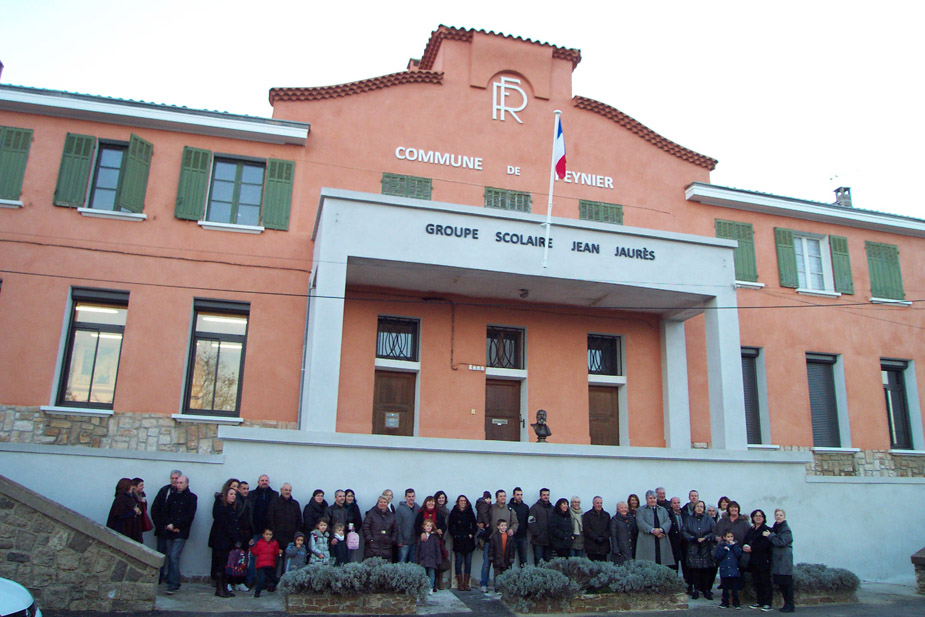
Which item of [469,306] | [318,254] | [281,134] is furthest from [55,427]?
[469,306]

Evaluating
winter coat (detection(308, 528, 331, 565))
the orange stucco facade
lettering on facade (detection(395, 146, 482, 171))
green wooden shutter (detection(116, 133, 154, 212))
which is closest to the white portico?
the orange stucco facade

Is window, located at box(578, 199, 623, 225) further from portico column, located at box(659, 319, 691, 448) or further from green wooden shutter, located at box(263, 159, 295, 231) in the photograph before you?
green wooden shutter, located at box(263, 159, 295, 231)

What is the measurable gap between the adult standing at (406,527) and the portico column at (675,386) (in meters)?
6.63

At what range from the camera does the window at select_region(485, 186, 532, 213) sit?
14820 millimetres

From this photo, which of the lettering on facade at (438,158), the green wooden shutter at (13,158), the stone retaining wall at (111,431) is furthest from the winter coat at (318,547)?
the green wooden shutter at (13,158)

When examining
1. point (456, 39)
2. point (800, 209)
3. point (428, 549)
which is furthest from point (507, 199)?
point (428, 549)

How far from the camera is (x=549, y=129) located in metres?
15.6

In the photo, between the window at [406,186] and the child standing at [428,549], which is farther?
the window at [406,186]

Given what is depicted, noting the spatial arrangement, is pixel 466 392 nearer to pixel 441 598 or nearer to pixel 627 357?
pixel 627 357

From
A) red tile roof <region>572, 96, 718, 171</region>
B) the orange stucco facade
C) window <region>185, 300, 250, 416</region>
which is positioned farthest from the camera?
red tile roof <region>572, 96, 718, 171</region>

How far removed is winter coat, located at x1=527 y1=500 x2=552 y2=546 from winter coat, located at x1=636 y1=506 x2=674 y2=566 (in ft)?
4.48

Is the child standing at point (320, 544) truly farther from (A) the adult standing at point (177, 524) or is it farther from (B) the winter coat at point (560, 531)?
(B) the winter coat at point (560, 531)

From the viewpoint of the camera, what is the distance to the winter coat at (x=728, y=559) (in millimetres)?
9805

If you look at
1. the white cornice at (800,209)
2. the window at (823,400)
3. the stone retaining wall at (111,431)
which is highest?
the white cornice at (800,209)
